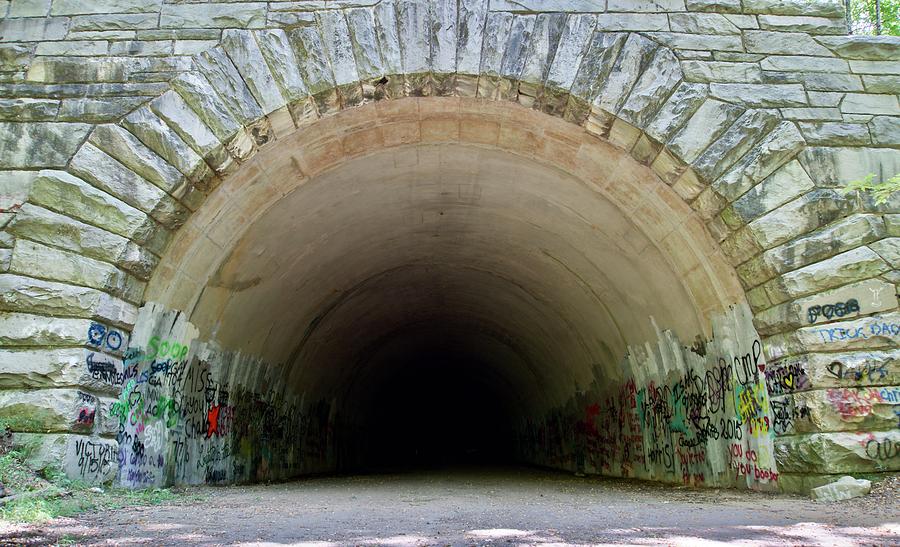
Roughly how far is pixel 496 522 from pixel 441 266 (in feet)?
23.0

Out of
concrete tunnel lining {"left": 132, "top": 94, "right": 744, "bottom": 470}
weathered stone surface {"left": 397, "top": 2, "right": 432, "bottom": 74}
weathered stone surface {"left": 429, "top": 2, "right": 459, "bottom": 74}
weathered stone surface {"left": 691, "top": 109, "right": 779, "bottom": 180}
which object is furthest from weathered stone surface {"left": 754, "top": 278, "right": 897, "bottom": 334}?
weathered stone surface {"left": 397, "top": 2, "right": 432, "bottom": 74}

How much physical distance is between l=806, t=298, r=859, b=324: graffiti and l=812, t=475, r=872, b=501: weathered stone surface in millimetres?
1434

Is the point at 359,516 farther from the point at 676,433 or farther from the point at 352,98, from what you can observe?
the point at 676,433

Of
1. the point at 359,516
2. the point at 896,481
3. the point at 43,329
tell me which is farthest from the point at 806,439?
the point at 43,329

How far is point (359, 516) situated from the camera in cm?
577

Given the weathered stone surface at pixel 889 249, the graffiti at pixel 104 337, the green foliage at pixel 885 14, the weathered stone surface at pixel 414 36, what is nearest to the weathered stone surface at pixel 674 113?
the weathered stone surface at pixel 889 249

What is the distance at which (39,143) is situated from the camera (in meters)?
6.71

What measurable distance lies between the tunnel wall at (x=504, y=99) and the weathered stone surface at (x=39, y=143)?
0.08ft

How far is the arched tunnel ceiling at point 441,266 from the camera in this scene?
8258 millimetres

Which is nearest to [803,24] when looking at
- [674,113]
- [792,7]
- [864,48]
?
[792,7]

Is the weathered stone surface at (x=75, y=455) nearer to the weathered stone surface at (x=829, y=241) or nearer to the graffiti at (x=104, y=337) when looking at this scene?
the graffiti at (x=104, y=337)

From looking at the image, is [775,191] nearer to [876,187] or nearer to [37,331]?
[876,187]

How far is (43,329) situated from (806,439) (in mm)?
6920

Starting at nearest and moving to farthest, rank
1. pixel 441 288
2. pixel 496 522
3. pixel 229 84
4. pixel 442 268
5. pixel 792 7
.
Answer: pixel 496 522
pixel 229 84
pixel 792 7
pixel 442 268
pixel 441 288
